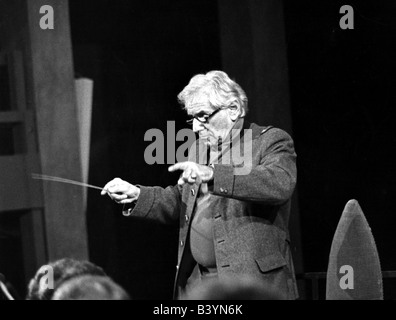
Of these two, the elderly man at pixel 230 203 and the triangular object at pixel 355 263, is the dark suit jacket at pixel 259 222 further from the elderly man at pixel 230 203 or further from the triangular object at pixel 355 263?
the triangular object at pixel 355 263

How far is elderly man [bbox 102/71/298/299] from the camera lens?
141 inches

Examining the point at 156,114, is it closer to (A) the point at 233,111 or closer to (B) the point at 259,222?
(A) the point at 233,111

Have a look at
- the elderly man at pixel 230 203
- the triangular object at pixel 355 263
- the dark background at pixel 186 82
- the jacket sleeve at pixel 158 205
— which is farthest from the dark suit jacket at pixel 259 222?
the dark background at pixel 186 82

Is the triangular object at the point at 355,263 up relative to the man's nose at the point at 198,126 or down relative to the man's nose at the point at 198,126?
down

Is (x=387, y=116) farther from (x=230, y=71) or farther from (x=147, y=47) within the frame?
(x=147, y=47)

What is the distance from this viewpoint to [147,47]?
437cm

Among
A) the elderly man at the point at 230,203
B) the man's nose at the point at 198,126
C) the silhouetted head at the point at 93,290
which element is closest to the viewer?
the silhouetted head at the point at 93,290

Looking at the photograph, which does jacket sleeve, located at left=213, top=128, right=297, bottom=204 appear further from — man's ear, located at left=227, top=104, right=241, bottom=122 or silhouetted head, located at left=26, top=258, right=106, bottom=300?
silhouetted head, located at left=26, top=258, right=106, bottom=300

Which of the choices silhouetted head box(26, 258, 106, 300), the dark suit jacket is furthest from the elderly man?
silhouetted head box(26, 258, 106, 300)

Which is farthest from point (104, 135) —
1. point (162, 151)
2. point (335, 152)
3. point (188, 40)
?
point (335, 152)

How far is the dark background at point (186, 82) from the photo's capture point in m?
4.36

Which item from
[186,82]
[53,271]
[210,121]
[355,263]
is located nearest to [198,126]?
[210,121]

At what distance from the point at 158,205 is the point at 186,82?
78 cm

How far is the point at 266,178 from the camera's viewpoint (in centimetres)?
346
